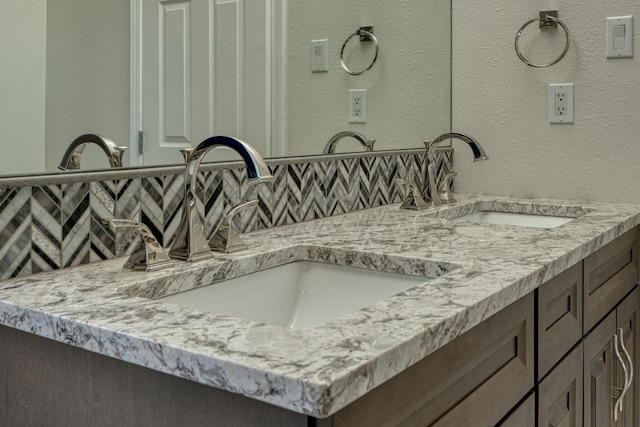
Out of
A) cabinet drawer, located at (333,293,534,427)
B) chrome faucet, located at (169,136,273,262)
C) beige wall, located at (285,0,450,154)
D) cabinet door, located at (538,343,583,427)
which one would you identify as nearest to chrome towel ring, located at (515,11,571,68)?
beige wall, located at (285,0,450,154)

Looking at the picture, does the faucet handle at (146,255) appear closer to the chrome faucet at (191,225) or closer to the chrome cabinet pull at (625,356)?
the chrome faucet at (191,225)

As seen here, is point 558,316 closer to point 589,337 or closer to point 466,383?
point 589,337

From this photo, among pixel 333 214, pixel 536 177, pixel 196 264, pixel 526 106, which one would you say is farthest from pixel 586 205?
pixel 196 264

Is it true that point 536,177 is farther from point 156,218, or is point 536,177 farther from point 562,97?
point 156,218

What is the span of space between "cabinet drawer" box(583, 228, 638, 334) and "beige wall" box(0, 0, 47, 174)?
1001 millimetres

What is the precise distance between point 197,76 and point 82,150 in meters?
0.28

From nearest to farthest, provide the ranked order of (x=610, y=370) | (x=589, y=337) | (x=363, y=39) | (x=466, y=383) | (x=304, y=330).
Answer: (x=304, y=330), (x=466, y=383), (x=589, y=337), (x=610, y=370), (x=363, y=39)

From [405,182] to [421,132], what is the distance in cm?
36

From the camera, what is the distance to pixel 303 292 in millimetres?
Result: 1205

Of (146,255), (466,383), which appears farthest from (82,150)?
(466,383)

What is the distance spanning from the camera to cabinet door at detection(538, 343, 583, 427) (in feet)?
3.67

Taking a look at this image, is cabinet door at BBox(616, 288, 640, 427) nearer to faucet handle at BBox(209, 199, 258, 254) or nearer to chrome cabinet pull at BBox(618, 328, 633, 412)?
chrome cabinet pull at BBox(618, 328, 633, 412)

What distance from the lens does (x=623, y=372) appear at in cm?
160

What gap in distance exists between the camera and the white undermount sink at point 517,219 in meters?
1.79
